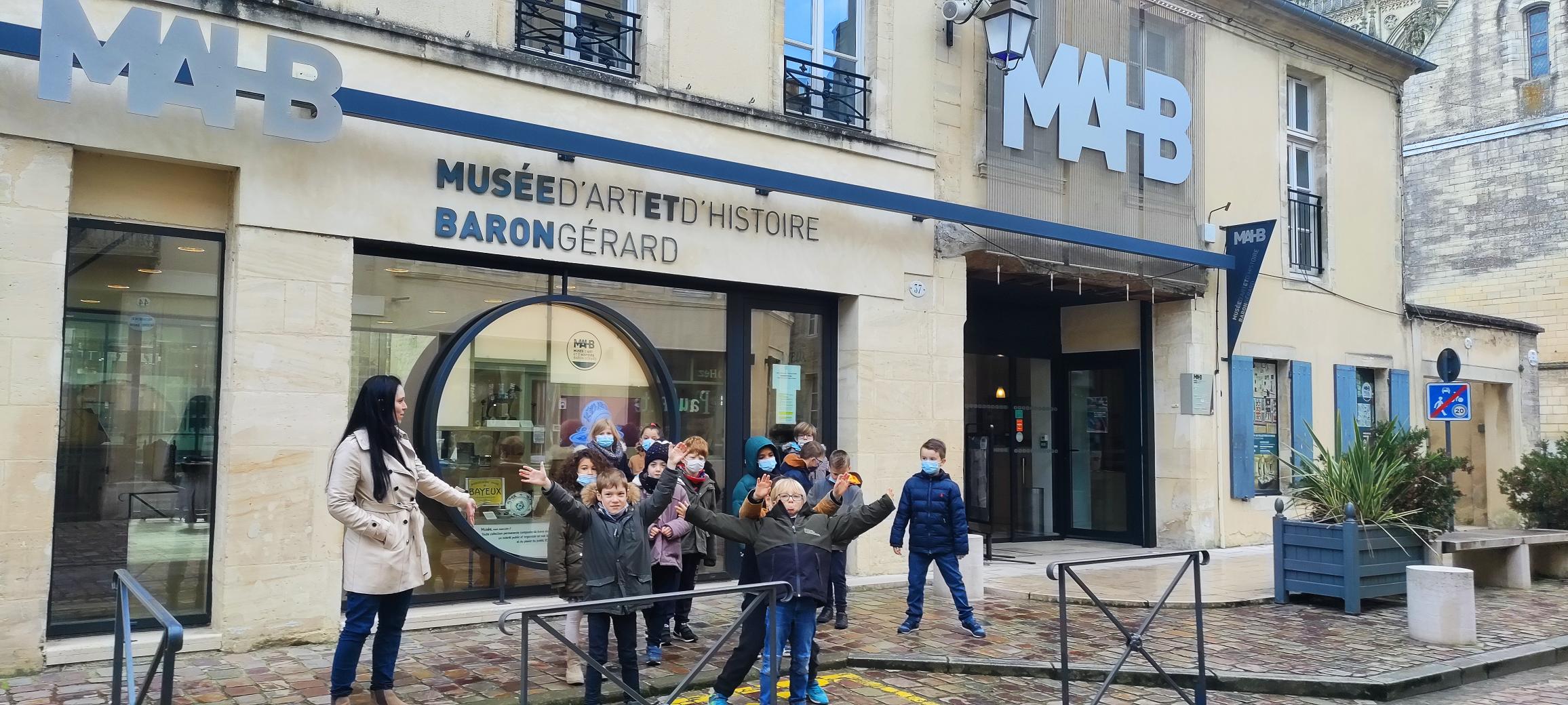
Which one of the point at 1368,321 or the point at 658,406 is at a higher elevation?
the point at 1368,321

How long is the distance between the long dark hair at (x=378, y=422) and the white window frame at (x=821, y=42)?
232 inches

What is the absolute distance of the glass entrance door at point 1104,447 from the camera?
1412cm

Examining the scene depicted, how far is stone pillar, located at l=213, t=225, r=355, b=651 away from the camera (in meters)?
7.08

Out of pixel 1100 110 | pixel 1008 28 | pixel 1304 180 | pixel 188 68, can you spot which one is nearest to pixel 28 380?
pixel 188 68

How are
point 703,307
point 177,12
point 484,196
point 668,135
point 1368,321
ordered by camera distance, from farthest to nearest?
point 1368,321 → point 703,307 → point 668,135 → point 484,196 → point 177,12

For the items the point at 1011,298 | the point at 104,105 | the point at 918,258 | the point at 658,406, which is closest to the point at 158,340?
the point at 104,105

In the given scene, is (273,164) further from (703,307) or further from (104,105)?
(703,307)

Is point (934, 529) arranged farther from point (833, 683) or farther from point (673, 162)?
point (673, 162)

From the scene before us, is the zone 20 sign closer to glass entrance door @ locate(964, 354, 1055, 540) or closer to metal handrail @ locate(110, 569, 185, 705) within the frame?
glass entrance door @ locate(964, 354, 1055, 540)

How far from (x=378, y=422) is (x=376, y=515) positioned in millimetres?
457

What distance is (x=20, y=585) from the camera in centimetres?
636

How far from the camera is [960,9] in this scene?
10914 millimetres

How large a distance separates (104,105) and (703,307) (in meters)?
4.80

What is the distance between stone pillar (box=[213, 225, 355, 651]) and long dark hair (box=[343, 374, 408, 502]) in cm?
213
